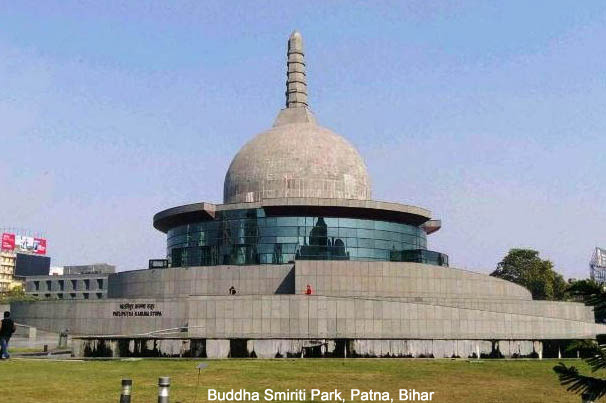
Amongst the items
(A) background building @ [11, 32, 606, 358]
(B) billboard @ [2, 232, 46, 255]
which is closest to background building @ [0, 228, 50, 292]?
(B) billboard @ [2, 232, 46, 255]

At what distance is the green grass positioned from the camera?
1465 cm

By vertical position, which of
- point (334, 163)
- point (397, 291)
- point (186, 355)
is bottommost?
point (186, 355)

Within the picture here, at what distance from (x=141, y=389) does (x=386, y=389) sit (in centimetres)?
622

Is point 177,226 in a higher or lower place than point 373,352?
higher

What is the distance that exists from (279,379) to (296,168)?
111 feet

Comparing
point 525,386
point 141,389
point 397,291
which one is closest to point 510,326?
point 397,291

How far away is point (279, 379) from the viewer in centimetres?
1775

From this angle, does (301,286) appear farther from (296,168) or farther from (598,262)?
(598,262)

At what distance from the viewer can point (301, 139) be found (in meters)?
52.1

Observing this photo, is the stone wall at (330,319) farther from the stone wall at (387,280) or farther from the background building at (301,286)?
the stone wall at (387,280)

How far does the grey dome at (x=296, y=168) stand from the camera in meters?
50.4

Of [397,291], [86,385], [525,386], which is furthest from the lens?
[397,291]

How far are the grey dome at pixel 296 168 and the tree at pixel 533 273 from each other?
3623cm

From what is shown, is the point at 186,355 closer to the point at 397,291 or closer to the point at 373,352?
the point at 373,352
